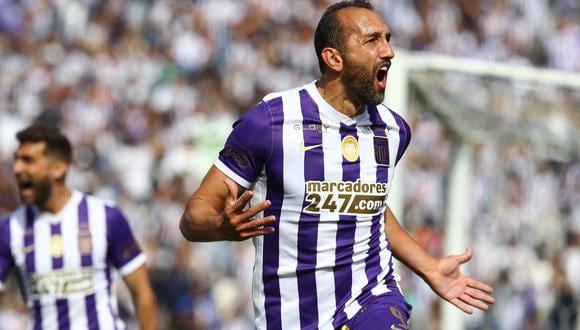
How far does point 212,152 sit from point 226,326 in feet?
9.31

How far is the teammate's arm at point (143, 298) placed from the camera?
251 inches

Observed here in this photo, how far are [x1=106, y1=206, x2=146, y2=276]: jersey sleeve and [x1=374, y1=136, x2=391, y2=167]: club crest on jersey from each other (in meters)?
2.06

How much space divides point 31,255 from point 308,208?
91.1 inches

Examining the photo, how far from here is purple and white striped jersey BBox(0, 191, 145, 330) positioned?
6.40 m

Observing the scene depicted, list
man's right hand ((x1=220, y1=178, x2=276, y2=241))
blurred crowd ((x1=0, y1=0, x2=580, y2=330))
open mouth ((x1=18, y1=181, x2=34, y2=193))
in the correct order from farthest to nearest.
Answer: blurred crowd ((x1=0, y1=0, x2=580, y2=330)), open mouth ((x1=18, y1=181, x2=34, y2=193)), man's right hand ((x1=220, y1=178, x2=276, y2=241))

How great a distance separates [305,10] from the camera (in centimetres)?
1803

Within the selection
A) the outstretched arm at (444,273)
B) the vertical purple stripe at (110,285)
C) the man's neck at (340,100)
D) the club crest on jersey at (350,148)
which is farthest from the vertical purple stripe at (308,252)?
the vertical purple stripe at (110,285)

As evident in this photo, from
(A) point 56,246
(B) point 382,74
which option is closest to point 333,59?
(B) point 382,74

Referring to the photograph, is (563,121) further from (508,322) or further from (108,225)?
(108,225)

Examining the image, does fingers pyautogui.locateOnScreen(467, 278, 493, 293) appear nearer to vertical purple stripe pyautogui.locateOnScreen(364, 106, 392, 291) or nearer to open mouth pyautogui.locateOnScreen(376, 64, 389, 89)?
vertical purple stripe pyautogui.locateOnScreen(364, 106, 392, 291)

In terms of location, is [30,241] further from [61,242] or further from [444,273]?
[444,273]

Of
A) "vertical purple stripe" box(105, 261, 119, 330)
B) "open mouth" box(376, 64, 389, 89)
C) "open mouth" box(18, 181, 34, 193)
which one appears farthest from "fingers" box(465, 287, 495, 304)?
"open mouth" box(18, 181, 34, 193)

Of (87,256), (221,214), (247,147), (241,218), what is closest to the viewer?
(241,218)

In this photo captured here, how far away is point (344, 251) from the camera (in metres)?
4.88
